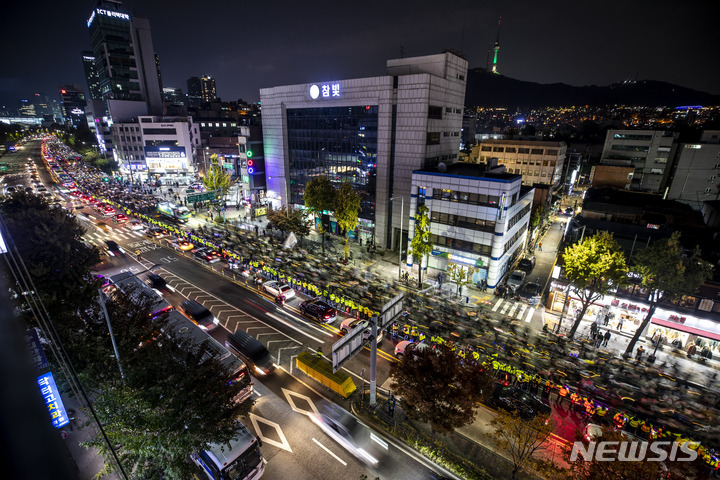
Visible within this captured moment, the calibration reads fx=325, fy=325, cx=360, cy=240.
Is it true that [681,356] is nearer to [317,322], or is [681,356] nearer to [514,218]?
[514,218]

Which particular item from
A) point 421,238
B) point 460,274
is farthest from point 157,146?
point 460,274

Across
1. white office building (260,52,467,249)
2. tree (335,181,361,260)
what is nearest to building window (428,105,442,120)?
white office building (260,52,467,249)

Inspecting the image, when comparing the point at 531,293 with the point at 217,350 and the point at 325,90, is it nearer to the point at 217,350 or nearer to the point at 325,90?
the point at 217,350

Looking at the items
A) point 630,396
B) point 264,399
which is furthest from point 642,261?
point 264,399

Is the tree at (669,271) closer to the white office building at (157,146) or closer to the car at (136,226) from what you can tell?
the car at (136,226)

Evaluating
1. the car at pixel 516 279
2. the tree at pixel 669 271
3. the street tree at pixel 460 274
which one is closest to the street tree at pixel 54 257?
the street tree at pixel 460 274

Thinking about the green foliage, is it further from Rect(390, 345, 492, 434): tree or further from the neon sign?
Rect(390, 345, 492, 434): tree
